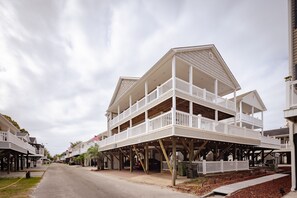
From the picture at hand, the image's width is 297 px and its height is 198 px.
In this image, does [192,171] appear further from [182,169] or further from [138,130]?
[138,130]

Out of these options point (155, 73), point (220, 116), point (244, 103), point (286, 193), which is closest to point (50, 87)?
point (155, 73)

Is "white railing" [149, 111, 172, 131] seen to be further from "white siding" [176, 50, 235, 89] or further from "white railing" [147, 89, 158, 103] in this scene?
"white siding" [176, 50, 235, 89]

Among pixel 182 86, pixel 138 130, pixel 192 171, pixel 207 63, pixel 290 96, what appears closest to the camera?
pixel 290 96

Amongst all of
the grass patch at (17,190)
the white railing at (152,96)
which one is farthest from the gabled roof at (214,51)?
the grass patch at (17,190)

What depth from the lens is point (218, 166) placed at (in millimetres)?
18250

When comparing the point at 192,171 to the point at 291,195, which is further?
the point at 192,171

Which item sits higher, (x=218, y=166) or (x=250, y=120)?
(x=250, y=120)

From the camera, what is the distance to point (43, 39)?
14492 mm

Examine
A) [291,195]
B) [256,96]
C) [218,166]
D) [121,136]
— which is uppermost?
[256,96]

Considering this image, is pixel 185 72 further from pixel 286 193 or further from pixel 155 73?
pixel 286 193

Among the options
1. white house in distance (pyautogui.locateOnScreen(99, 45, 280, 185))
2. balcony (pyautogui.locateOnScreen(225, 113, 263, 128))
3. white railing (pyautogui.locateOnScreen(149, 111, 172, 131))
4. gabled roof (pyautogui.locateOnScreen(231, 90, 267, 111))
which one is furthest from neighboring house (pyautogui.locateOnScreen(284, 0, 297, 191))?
gabled roof (pyautogui.locateOnScreen(231, 90, 267, 111))

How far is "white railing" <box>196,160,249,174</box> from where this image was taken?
659 inches

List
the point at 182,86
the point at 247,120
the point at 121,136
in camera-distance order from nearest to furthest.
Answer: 1. the point at 182,86
2. the point at 121,136
3. the point at 247,120

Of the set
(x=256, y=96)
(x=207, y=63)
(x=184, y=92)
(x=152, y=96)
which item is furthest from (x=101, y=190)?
Answer: (x=256, y=96)
